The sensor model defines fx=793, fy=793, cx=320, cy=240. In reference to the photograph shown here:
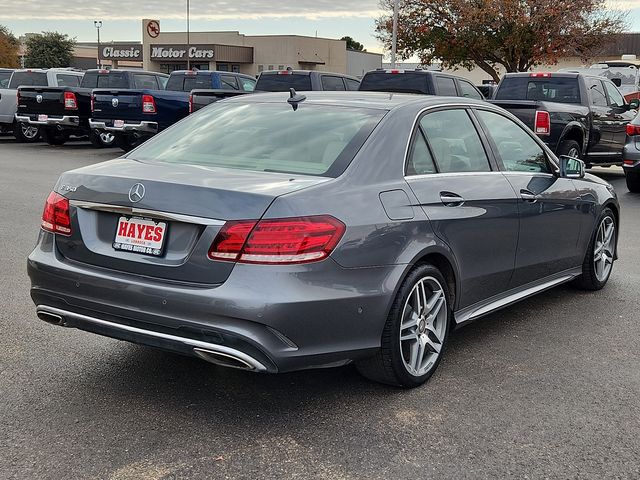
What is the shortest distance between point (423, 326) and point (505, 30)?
3080 cm

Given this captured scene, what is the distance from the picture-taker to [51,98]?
61.2ft

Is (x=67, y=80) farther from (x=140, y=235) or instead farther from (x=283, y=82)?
(x=140, y=235)

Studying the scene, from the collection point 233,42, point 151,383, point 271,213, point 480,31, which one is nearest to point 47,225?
point 151,383

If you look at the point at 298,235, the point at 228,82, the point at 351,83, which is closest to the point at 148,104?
the point at 228,82

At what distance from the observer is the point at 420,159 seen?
14.6 feet

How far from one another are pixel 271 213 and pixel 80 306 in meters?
1.12

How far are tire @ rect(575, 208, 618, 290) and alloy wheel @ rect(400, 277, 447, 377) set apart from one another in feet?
7.62

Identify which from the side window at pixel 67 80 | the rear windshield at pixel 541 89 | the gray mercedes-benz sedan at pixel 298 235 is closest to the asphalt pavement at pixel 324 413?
the gray mercedes-benz sedan at pixel 298 235

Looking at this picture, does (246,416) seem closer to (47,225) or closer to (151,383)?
(151,383)

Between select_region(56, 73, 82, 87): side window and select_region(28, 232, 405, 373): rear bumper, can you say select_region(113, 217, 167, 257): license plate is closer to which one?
select_region(28, 232, 405, 373): rear bumper

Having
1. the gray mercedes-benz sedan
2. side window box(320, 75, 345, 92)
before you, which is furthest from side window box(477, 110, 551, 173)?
side window box(320, 75, 345, 92)

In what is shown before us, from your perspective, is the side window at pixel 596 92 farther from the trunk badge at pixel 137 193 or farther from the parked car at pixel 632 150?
the trunk badge at pixel 137 193

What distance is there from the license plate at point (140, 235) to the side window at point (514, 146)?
A: 2.47 m

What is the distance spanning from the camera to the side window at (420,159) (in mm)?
4367
